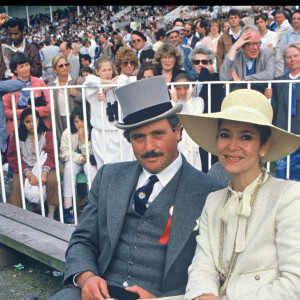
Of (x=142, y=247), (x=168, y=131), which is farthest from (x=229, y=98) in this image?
(x=142, y=247)

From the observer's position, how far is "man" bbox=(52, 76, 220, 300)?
2527mm

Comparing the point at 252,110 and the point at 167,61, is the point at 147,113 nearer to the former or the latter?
the point at 252,110

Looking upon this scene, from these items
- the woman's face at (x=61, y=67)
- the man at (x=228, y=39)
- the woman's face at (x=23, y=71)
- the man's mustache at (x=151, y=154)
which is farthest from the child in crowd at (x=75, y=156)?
the man at (x=228, y=39)

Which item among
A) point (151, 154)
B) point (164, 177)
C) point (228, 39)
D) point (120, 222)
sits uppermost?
point (228, 39)

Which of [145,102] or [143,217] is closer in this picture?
[143,217]

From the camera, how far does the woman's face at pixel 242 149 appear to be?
224 centimetres

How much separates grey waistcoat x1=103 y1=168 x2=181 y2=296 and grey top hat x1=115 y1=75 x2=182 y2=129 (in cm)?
38

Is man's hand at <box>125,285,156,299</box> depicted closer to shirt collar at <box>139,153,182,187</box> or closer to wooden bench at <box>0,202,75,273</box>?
shirt collar at <box>139,153,182,187</box>

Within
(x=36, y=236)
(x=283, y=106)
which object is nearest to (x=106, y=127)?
(x=36, y=236)

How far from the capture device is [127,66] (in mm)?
6254

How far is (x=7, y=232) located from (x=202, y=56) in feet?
11.0

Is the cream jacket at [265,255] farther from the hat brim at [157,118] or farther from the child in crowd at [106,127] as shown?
the child in crowd at [106,127]

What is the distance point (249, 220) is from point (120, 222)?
784 millimetres

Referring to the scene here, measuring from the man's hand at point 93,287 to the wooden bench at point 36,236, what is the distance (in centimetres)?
112
